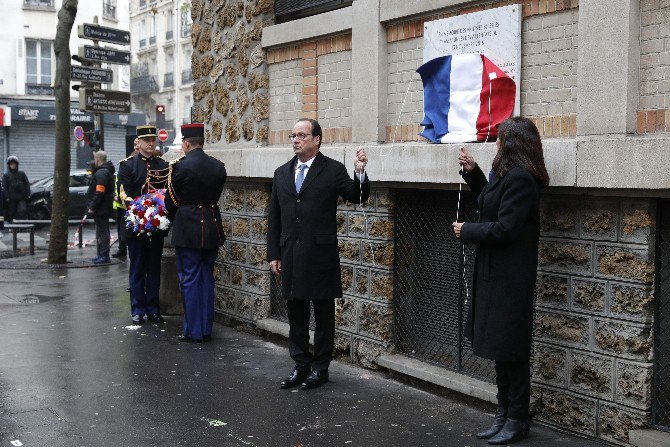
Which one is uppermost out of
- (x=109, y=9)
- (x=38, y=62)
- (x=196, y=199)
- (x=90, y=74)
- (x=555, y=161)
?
(x=109, y=9)

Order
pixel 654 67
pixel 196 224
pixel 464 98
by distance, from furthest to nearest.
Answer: pixel 196 224 → pixel 464 98 → pixel 654 67

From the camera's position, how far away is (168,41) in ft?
229

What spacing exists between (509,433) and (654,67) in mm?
2336

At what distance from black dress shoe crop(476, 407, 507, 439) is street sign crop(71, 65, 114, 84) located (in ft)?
44.5

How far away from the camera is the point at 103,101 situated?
17.9 m

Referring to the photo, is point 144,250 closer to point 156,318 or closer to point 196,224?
point 156,318

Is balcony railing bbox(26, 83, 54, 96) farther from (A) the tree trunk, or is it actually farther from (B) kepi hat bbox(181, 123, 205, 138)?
(B) kepi hat bbox(181, 123, 205, 138)

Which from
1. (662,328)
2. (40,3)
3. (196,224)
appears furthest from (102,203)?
(40,3)

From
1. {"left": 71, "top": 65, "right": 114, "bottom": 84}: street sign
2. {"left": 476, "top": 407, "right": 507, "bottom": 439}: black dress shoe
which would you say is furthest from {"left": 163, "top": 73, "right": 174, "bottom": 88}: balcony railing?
{"left": 476, "top": 407, "right": 507, "bottom": 439}: black dress shoe

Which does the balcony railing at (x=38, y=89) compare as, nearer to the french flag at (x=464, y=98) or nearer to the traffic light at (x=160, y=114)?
the traffic light at (x=160, y=114)

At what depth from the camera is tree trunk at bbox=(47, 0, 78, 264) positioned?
15539 mm

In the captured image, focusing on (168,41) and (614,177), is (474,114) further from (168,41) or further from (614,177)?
(168,41)

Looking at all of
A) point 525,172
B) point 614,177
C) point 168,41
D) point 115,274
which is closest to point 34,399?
point 525,172

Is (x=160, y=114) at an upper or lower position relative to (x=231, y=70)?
upper
